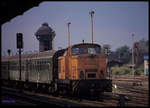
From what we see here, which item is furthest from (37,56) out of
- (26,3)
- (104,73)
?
(26,3)

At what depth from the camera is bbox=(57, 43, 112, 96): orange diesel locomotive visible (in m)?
14.8

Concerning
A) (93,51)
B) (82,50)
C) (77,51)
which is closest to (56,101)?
(77,51)

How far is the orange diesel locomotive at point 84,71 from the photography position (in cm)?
1479

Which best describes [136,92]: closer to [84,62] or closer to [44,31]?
[84,62]

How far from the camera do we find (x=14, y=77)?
2425 cm

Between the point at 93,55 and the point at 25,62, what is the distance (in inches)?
355

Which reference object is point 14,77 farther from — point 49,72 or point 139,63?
point 139,63

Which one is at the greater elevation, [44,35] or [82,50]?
[44,35]

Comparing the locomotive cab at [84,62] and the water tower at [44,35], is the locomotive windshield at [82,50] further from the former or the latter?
the water tower at [44,35]

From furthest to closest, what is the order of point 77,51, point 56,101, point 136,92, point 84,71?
point 136,92, point 77,51, point 84,71, point 56,101

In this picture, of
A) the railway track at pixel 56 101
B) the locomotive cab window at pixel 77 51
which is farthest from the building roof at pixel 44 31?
the locomotive cab window at pixel 77 51

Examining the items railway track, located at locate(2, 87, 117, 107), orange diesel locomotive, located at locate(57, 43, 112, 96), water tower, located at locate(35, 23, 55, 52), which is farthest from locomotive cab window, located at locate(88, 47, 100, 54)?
water tower, located at locate(35, 23, 55, 52)

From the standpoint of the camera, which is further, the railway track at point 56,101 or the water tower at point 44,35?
the water tower at point 44,35

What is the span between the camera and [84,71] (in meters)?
15.2
